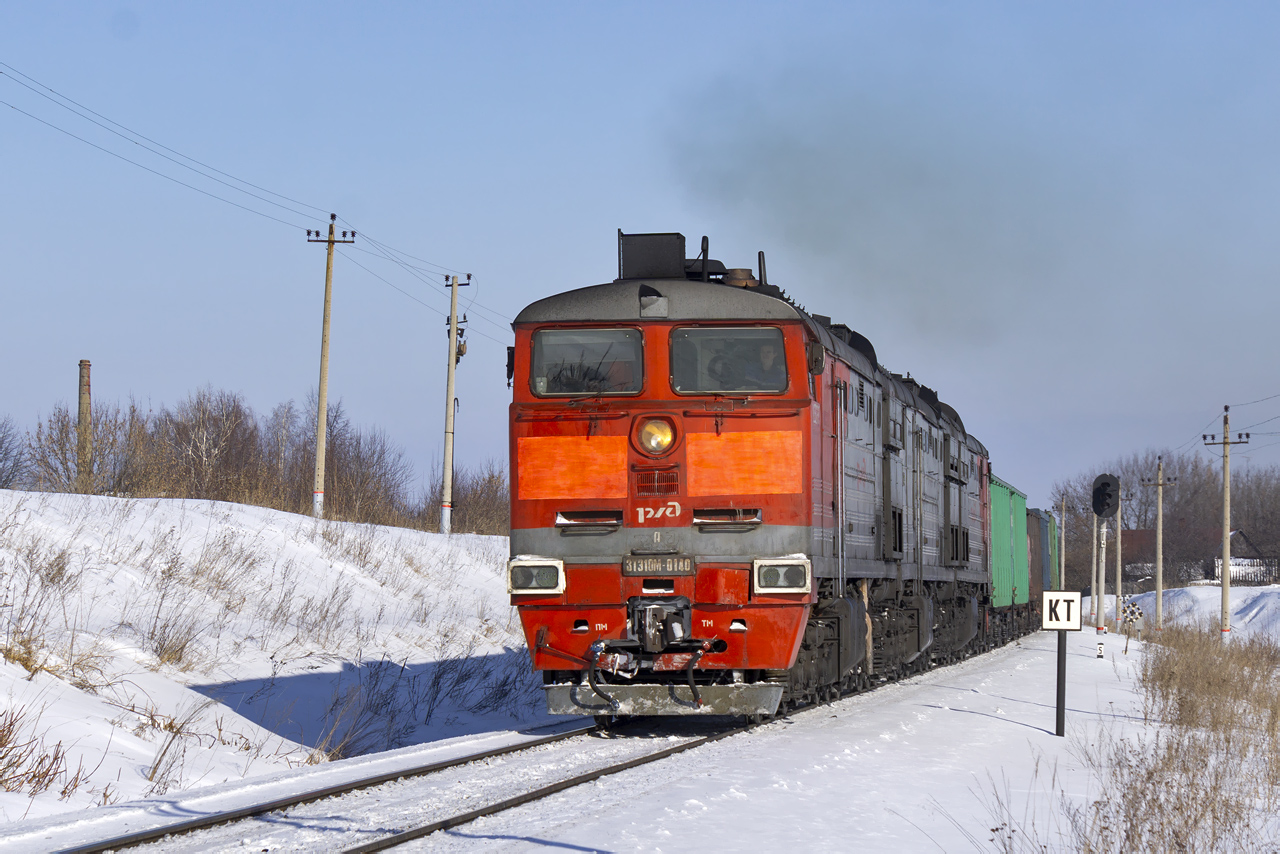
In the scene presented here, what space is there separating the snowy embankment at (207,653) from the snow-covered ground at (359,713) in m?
0.05

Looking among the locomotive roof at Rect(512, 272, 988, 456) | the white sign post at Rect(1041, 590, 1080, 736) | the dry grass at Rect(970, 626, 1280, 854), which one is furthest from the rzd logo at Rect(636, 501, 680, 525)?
the white sign post at Rect(1041, 590, 1080, 736)

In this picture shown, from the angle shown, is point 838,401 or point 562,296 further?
point 838,401

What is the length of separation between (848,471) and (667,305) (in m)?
2.96

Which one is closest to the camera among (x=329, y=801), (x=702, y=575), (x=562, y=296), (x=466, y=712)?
(x=329, y=801)

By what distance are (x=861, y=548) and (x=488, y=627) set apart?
10.9 meters

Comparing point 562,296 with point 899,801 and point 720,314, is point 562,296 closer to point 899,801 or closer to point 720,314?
point 720,314

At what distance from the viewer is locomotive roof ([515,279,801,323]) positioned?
10.9 metres

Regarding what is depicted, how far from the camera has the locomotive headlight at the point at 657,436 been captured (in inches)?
420

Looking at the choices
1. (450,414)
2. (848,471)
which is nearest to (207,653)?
(848,471)

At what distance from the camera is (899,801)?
777cm

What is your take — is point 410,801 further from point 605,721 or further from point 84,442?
point 84,442

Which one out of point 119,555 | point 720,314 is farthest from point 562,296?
point 119,555

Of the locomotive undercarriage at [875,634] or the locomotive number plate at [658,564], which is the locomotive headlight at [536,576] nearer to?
the locomotive number plate at [658,564]

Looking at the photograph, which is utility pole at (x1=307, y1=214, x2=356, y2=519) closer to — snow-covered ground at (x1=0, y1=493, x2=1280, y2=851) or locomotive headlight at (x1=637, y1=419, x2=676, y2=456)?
snow-covered ground at (x1=0, y1=493, x2=1280, y2=851)
